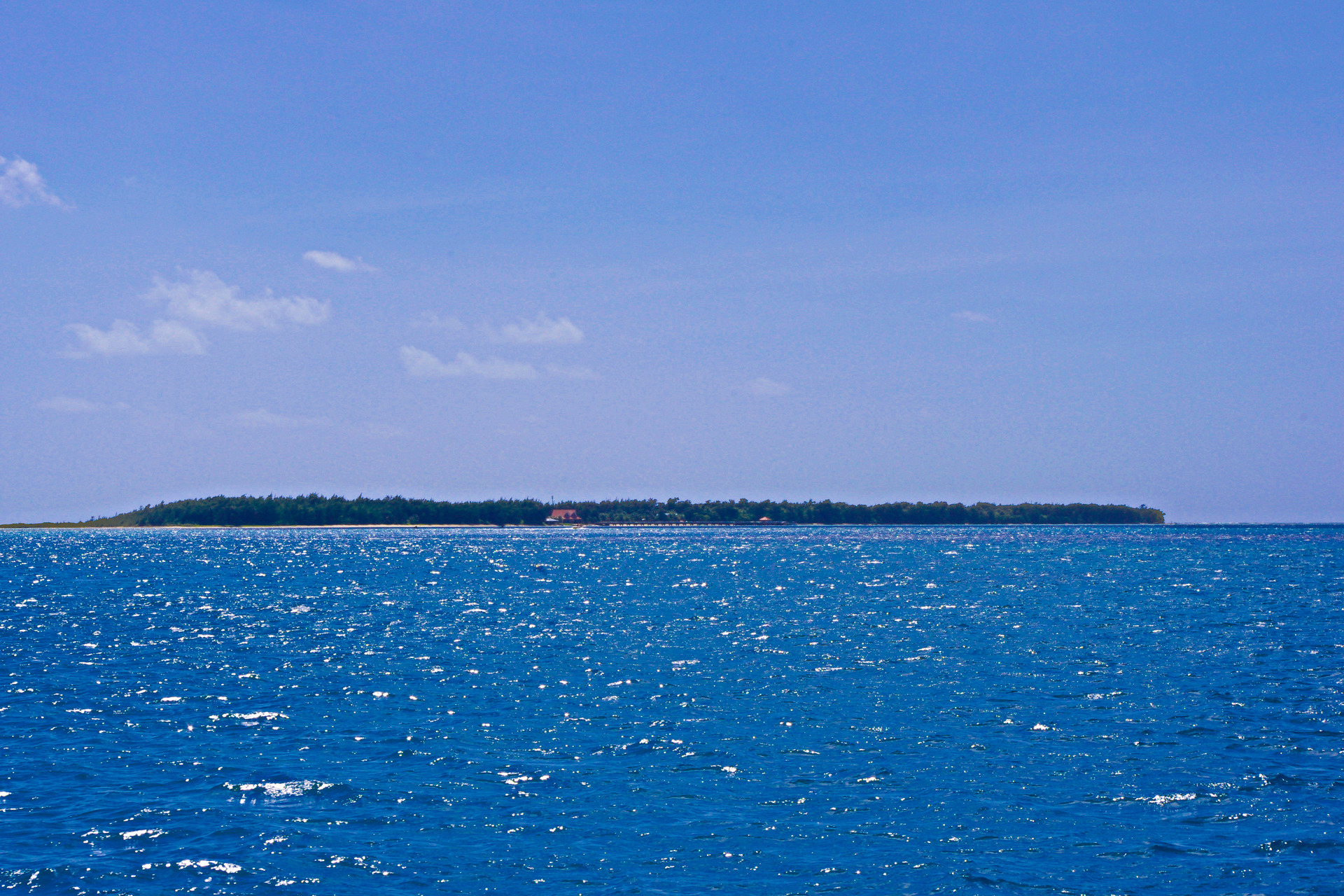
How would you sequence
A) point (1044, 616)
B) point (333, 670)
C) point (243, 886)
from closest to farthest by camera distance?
point (243, 886)
point (333, 670)
point (1044, 616)

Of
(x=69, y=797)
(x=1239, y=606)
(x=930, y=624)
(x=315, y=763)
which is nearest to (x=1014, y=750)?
(x=315, y=763)

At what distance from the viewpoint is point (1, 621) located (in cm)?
6500

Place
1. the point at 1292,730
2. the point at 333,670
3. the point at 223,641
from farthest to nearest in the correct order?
1. the point at 223,641
2. the point at 333,670
3. the point at 1292,730

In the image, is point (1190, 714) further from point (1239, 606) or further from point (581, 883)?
point (1239, 606)

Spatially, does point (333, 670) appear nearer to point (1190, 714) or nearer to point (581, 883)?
point (581, 883)

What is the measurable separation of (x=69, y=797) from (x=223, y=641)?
32.9 meters

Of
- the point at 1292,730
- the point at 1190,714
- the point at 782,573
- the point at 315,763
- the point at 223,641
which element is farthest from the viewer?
the point at 782,573

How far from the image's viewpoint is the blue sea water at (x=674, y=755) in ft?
65.6

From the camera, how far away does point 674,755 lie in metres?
29.0

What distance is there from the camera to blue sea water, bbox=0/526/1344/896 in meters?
20.0

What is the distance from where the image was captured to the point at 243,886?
1883 cm

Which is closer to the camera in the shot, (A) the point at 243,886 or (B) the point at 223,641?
(A) the point at 243,886

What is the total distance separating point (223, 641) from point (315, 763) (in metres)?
31.4

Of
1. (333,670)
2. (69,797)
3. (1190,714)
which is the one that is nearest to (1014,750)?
(1190,714)
